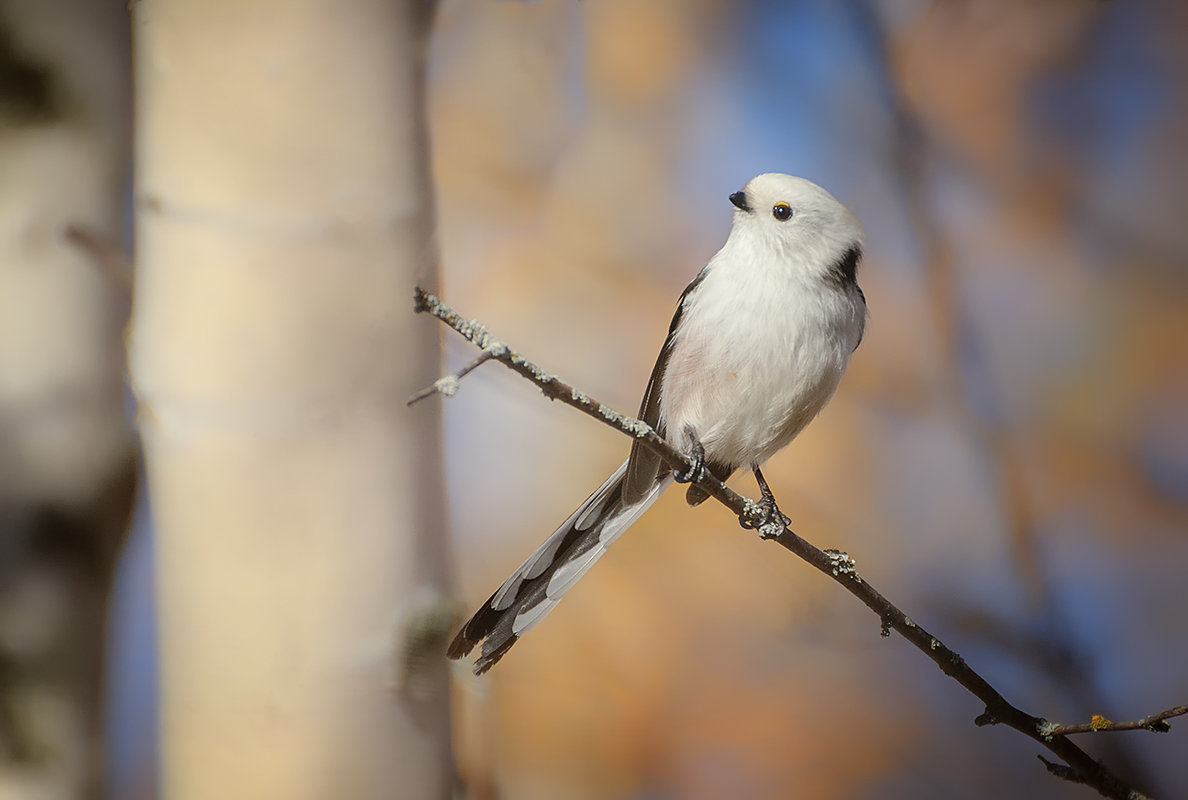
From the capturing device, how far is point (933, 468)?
97 cm

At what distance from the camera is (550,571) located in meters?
0.81

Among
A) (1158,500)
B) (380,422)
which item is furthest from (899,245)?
(380,422)

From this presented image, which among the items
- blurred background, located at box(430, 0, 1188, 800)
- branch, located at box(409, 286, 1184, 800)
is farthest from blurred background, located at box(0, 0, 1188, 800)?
branch, located at box(409, 286, 1184, 800)

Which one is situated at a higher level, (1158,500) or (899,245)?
(899,245)

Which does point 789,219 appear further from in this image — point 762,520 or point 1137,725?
point 1137,725

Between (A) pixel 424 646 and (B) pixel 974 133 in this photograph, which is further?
(B) pixel 974 133

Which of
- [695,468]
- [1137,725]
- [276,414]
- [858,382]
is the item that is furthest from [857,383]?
[276,414]

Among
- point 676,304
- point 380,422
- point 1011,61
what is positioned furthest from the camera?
point 1011,61

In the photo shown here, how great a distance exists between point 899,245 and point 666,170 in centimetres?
30

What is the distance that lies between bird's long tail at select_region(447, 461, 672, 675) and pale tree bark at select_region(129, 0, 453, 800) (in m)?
0.06

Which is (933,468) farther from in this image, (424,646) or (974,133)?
(424,646)

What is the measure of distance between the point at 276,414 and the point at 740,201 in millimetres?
475

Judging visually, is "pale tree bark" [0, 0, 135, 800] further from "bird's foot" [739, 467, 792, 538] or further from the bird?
"bird's foot" [739, 467, 792, 538]

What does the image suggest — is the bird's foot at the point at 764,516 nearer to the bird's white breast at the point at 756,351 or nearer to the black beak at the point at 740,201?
the bird's white breast at the point at 756,351
